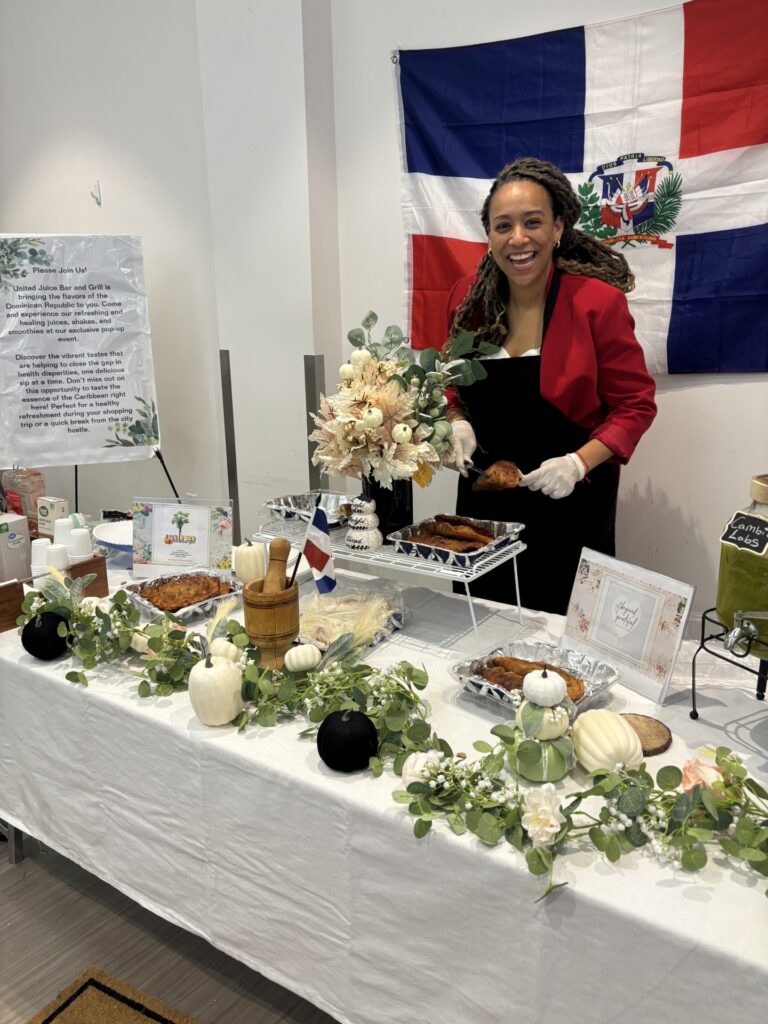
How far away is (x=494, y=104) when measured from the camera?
2.42 meters

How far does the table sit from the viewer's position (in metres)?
0.83

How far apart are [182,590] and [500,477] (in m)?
0.70

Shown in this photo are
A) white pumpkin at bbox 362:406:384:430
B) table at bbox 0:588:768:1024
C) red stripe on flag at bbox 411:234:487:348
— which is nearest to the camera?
table at bbox 0:588:768:1024

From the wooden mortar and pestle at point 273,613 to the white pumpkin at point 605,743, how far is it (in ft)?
1.64

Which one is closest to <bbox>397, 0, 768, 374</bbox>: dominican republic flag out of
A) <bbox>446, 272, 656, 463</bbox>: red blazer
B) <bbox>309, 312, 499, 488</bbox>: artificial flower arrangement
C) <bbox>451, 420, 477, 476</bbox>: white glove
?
<bbox>446, 272, 656, 463</bbox>: red blazer

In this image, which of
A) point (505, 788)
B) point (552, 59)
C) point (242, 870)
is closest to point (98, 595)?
point (242, 870)

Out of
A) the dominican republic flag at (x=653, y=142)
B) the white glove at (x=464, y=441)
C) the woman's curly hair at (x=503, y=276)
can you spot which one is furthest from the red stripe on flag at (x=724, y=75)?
the white glove at (x=464, y=441)

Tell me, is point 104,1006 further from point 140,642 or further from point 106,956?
point 140,642

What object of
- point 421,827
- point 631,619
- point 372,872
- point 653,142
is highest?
point 653,142

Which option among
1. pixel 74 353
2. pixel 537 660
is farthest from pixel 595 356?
pixel 74 353

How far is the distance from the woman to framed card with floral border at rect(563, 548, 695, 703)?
321 mm

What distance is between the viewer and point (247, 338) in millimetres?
2969

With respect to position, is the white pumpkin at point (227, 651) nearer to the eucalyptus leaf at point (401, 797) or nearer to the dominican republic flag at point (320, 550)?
the dominican republic flag at point (320, 550)

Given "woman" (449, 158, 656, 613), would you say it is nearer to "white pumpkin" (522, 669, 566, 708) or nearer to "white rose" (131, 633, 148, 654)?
"white pumpkin" (522, 669, 566, 708)
